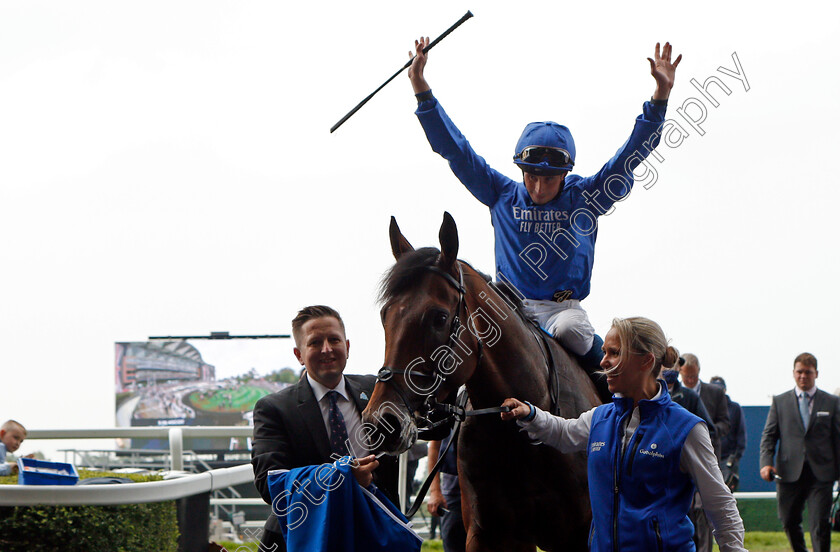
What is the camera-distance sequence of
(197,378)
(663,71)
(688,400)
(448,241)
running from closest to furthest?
(448,241), (663,71), (688,400), (197,378)

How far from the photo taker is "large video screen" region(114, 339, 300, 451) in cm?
2062

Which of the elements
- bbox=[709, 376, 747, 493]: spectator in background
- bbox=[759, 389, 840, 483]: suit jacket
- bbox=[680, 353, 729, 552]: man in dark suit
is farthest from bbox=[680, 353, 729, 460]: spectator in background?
bbox=[759, 389, 840, 483]: suit jacket

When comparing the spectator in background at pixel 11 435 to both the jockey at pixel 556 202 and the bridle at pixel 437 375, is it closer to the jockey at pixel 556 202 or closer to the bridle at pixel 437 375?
the jockey at pixel 556 202

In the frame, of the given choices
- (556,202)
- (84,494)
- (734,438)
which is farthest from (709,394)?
(84,494)

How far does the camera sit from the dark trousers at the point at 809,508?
666cm

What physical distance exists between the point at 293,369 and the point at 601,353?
18.9 meters

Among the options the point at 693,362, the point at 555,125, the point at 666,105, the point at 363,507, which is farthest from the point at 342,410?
the point at 693,362

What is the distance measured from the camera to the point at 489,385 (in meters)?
2.85

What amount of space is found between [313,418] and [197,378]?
19.1m

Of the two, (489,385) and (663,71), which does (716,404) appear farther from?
(489,385)

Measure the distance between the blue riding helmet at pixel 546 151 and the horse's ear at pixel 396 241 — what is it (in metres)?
0.72

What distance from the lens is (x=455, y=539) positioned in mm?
3734

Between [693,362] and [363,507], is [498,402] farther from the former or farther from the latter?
[693,362]

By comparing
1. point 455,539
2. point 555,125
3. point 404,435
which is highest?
point 555,125
